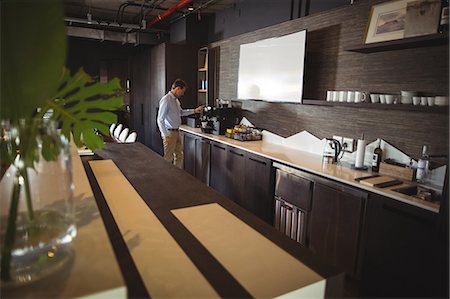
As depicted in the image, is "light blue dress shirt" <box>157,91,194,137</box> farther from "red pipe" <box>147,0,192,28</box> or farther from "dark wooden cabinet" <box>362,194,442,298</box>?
"dark wooden cabinet" <box>362,194,442,298</box>

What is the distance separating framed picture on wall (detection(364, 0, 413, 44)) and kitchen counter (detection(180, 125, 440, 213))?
114 centimetres

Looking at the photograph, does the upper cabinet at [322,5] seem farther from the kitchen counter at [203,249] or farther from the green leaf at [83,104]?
the green leaf at [83,104]

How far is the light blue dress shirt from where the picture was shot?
16.6ft

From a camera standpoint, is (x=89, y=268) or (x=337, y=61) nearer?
(x=89, y=268)

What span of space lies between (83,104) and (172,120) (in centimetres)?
428

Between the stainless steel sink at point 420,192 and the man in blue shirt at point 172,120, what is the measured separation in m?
3.67

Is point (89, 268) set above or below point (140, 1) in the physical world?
below

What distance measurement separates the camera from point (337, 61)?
3.16 meters

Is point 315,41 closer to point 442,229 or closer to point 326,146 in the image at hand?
point 326,146

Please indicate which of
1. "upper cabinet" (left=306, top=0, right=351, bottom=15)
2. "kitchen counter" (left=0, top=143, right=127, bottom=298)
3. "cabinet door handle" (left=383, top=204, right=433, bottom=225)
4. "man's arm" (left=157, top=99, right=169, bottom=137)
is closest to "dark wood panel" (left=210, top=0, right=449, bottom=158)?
"upper cabinet" (left=306, top=0, right=351, bottom=15)

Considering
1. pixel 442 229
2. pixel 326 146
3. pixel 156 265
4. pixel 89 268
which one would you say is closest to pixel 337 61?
pixel 326 146

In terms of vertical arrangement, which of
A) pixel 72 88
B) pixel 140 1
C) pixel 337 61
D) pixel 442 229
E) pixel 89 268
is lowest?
pixel 442 229

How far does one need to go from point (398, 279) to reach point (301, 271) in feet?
4.71

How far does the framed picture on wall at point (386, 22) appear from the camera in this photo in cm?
244
